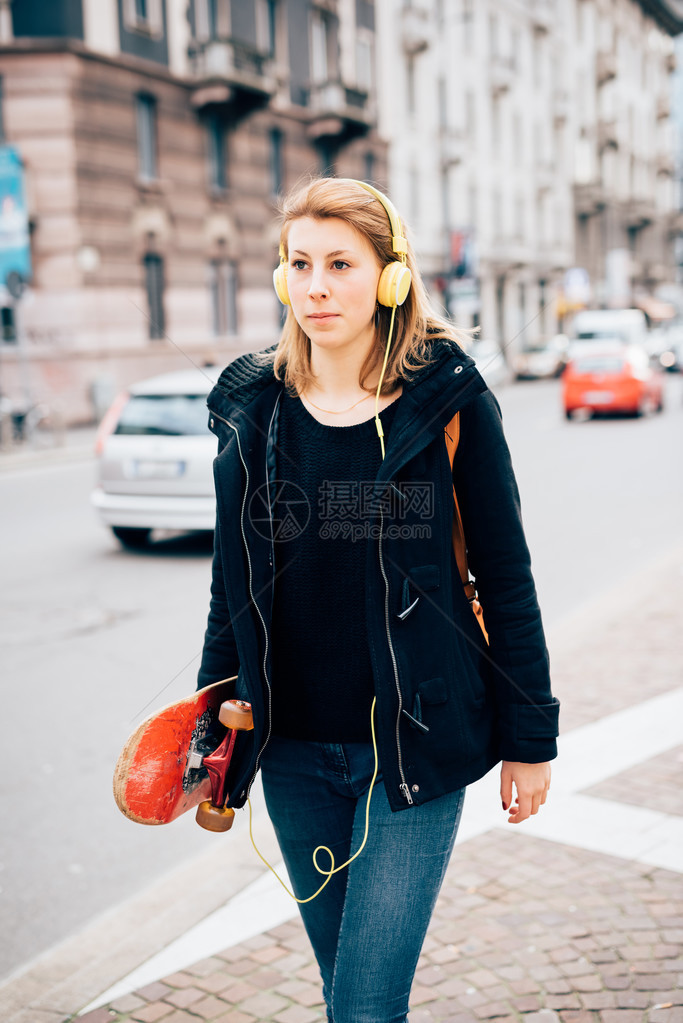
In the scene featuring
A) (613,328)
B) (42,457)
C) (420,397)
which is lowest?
(42,457)

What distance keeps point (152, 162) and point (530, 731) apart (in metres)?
26.9

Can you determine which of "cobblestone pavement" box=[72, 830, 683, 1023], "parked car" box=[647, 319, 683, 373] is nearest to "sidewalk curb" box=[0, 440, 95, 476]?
"cobblestone pavement" box=[72, 830, 683, 1023]

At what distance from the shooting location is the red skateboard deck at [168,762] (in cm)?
197

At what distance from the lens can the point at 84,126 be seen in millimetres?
23750

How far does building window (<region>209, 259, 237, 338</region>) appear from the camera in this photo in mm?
28984

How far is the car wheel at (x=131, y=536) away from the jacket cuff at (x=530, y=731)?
819 centimetres

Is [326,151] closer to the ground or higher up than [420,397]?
higher up

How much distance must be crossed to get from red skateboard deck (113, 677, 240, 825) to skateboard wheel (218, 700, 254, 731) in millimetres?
78

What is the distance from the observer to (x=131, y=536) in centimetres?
995

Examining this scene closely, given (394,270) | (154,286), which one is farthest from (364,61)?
(394,270)

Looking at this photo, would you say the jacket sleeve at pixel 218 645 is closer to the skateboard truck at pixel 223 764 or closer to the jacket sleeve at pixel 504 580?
the skateboard truck at pixel 223 764

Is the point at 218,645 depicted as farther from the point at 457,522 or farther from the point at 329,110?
the point at 329,110

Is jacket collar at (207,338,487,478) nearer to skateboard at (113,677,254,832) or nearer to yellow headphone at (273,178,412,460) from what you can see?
yellow headphone at (273,178,412,460)

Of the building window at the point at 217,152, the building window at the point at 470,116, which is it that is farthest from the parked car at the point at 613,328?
the building window at the point at 470,116
